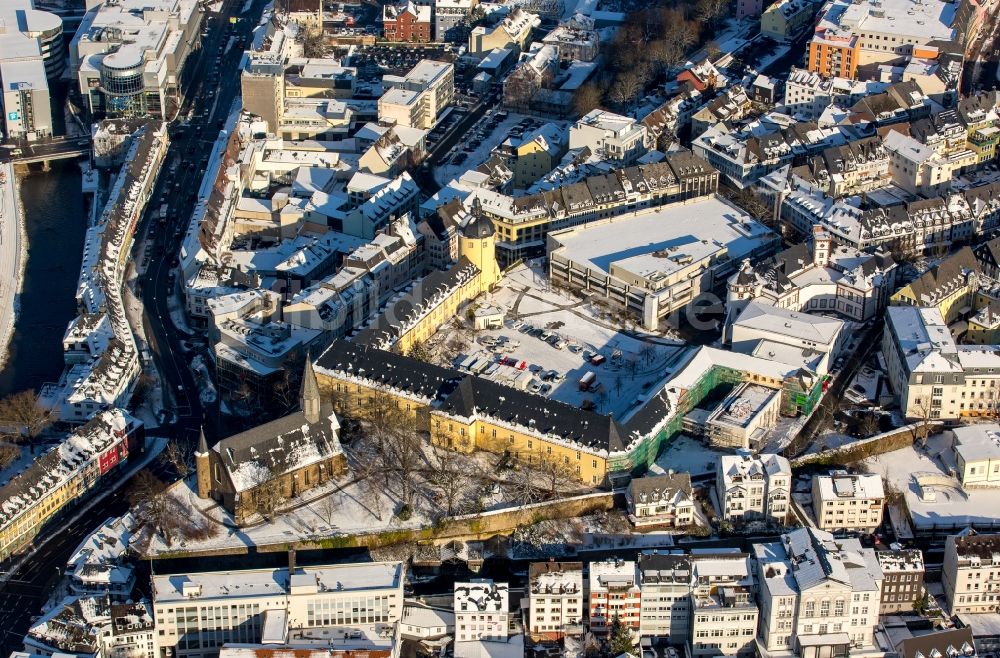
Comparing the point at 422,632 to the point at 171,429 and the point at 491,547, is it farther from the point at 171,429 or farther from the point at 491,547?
the point at 171,429

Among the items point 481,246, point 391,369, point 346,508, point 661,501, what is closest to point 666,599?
point 661,501

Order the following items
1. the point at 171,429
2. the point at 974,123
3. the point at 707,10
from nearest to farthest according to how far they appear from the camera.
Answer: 1. the point at 171,429
2. the point at 974,123
3. the point at 707,10

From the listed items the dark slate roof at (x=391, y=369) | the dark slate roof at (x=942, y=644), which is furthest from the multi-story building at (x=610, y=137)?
the dark slate roof at (x=942, y=644)

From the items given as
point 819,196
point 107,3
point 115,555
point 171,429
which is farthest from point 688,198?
point 107,3

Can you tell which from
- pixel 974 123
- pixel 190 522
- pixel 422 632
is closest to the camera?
pixel 422 632

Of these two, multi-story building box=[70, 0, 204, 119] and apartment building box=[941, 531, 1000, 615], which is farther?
multi-story building box=[70, 0, 204, 119]

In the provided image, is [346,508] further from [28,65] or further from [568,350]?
[28,65]

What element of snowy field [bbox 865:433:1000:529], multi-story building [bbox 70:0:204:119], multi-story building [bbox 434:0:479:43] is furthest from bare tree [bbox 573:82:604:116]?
snowy field [bbox 865:433:1000:529]

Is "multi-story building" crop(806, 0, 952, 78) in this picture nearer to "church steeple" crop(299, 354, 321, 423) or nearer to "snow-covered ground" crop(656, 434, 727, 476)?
"snow-covered ground" crop(656, 434, 727, 476)
